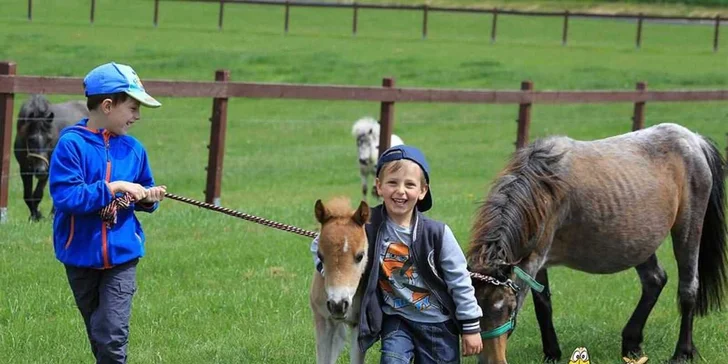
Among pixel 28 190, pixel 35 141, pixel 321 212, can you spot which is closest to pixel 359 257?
pixel 321 212

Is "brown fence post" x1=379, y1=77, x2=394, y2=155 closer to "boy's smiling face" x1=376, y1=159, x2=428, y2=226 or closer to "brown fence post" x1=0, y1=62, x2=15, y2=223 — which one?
"brown fence post" x1=0, y1=62, x2=15, y2=223

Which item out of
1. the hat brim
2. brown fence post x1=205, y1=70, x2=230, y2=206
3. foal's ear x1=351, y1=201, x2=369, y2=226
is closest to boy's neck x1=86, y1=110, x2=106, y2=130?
the hat brim

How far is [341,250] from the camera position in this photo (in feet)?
14.0

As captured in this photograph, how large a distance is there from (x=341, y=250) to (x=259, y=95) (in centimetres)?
782

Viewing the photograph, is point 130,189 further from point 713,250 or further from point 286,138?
point 286,138

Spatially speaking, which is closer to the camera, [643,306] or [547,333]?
[547,333]

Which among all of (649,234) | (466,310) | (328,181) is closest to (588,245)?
(649,234)

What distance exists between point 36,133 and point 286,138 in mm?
10791

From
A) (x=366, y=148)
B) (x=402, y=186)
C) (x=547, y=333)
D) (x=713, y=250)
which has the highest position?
(x=402, y=186)

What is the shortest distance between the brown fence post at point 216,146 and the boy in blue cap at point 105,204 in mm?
7131

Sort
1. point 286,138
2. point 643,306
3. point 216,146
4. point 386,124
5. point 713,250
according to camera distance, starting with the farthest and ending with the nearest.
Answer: point 286,138 → point 386,124 → point 216,146 → point 713,250 → point 643,306

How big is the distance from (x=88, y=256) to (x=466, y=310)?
164cm

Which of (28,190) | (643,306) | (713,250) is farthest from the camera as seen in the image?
(28,190)

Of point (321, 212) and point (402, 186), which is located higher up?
point (402, 186)
